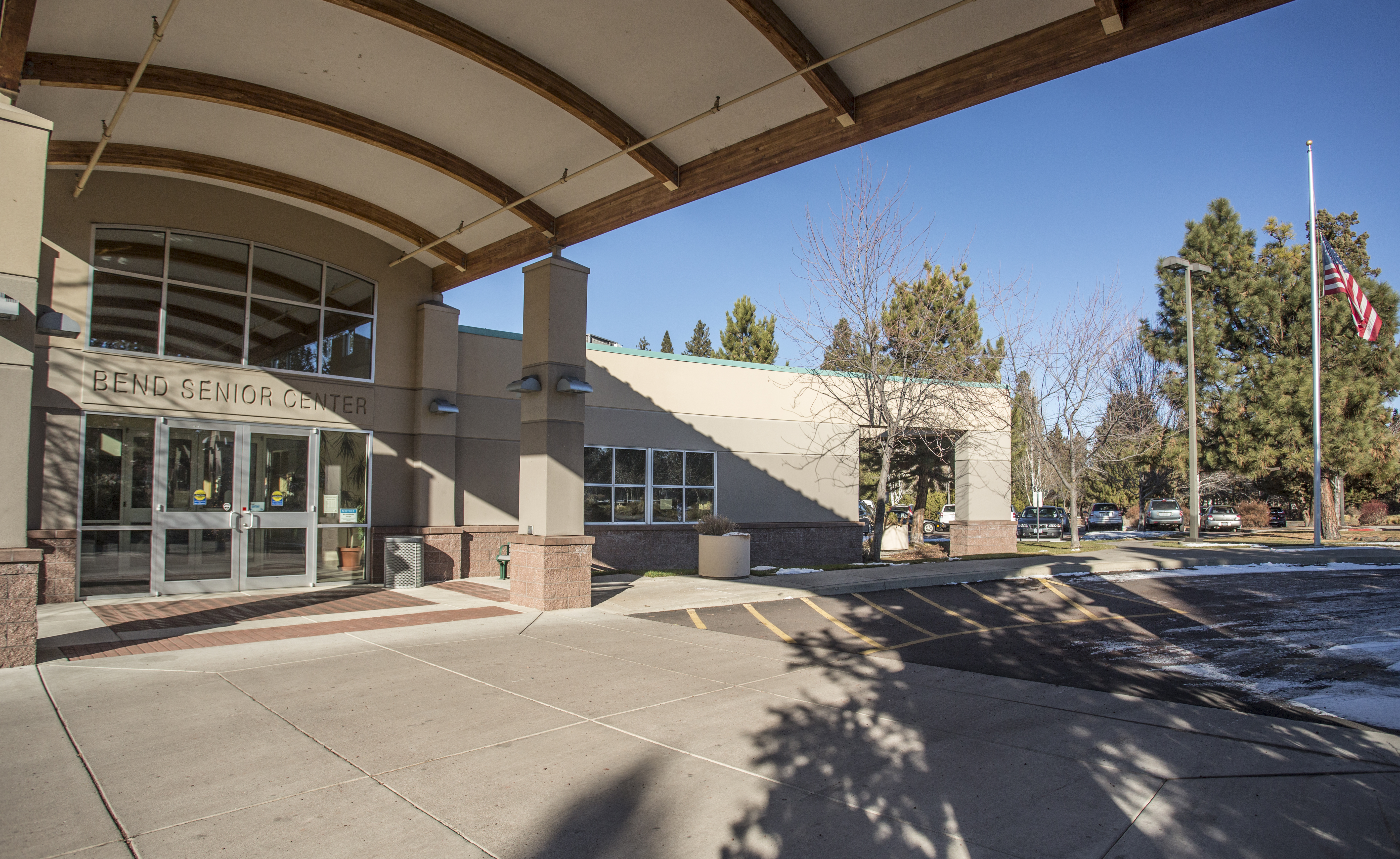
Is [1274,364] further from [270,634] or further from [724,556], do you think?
[270,634]

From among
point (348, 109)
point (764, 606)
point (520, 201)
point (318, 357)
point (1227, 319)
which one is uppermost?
point (1227, 319)

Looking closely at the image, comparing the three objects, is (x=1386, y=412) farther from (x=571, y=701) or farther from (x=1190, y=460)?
(x=571, y=701)

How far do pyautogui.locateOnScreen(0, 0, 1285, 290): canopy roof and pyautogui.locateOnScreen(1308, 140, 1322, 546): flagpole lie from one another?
2489 cm

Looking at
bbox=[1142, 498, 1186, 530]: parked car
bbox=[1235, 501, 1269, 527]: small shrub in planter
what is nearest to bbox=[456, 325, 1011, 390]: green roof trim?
bbox=[1142, 498, 1186, 530]: parked car

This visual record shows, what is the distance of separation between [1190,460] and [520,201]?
23.8m

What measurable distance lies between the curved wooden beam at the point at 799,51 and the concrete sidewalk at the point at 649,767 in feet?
19.8

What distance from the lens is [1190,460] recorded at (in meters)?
25.8

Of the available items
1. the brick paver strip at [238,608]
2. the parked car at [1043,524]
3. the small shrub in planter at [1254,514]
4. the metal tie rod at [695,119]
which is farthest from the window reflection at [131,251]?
the small shrub in planter at [1254,514]

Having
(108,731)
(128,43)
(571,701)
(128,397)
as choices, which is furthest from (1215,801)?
(128,397)

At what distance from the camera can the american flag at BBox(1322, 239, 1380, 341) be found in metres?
24.5

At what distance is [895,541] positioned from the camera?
2900 cm

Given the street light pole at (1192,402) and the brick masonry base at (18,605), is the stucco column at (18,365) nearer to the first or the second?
the brick masonry base at (18,605)

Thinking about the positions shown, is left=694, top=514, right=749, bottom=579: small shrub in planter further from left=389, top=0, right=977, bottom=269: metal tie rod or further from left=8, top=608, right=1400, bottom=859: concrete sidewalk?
left=8, top=608, right=1400, bottom=859: concrete sidewalk

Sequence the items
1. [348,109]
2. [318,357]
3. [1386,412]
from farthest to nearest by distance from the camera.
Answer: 1. [1386,412]
2. [318,357]
3. [348,109]
